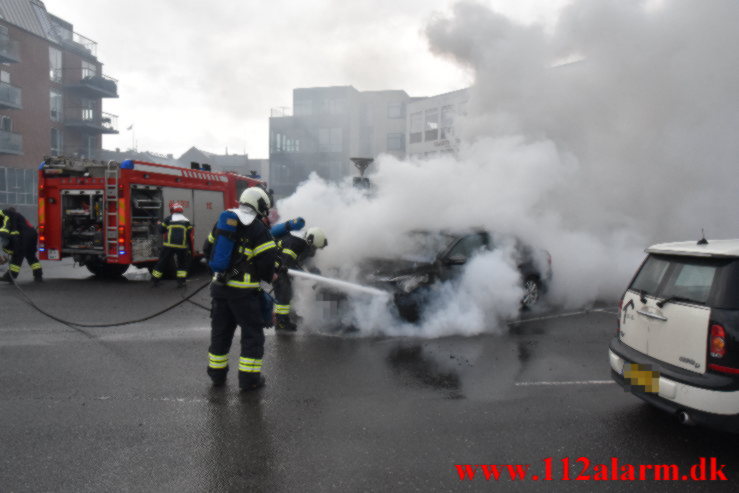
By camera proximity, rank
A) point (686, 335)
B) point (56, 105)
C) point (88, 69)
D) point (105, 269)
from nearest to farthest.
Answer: point (686, 335) < point (105, 269) < point (56, 105) < point (88, 69)

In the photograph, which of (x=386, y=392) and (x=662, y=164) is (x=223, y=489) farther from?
(x=662, y=164)

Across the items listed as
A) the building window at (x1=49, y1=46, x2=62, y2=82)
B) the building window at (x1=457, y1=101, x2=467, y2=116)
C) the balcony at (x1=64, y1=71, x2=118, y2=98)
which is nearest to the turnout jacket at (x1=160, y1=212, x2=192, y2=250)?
the building window at (x1=457, y1=101, x2=467, y2=116)

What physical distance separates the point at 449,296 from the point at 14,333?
5.64m

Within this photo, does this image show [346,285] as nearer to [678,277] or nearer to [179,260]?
[678,277]

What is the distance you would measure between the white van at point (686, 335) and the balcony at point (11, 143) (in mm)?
30509

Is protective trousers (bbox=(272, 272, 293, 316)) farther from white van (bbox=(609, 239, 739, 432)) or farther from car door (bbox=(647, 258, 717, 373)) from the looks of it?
car door (bbox=(647, 258, 717, 373))

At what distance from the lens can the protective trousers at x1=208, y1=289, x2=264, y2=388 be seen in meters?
4.59

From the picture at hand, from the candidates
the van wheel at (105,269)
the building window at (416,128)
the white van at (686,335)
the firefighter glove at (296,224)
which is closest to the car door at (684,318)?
the white van at (686,335)

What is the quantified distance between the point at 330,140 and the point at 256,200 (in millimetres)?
40176

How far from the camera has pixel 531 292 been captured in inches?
321

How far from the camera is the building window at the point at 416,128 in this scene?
109 feet

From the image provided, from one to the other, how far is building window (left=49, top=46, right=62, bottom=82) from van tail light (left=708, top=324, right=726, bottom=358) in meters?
36.8

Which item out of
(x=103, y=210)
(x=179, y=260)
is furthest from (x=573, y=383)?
(x=103, y=210)

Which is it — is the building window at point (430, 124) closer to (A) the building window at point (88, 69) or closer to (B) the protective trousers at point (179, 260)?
(B) the protective trousers at point (179, 260)
